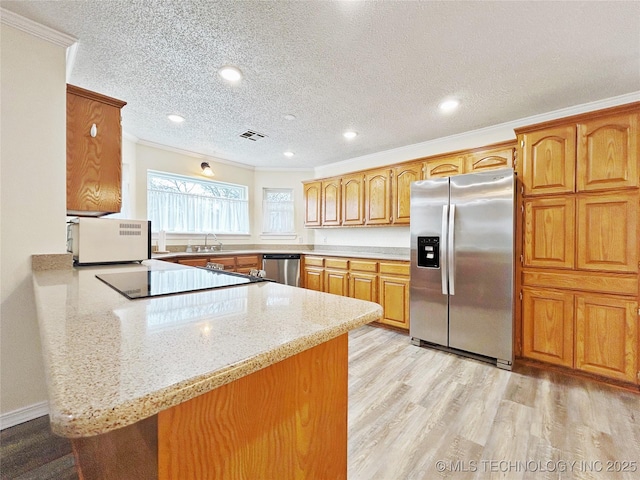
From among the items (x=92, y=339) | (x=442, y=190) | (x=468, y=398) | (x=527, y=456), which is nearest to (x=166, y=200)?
(x=442, y=190)

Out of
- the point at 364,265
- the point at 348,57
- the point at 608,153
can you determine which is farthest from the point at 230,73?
the point at 608,153

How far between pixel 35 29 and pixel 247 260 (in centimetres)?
307

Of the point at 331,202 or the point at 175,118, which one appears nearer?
the point at 175,118

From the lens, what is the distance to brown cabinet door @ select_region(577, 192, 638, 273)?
205cm

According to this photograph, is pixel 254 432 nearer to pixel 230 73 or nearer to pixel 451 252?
pixel 230 73

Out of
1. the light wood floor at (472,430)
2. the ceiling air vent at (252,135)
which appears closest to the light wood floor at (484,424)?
the light wood floor at (472,430)

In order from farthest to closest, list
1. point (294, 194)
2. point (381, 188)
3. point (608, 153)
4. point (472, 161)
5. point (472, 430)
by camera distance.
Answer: point (294, 194) → point (381, 188) → point (472, 161) → point (608, 153) → point (472, 430)

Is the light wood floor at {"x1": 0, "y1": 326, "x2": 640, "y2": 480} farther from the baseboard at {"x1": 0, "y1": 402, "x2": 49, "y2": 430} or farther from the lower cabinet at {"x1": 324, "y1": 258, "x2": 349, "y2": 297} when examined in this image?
the lower cabinet at {"x1": 324, "y1": 258, "x2": 349, "y2": 297}

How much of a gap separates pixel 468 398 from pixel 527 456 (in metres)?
0.53

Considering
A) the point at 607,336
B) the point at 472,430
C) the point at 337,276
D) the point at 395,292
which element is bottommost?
the point at 472,430

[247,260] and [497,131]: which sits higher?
[497,131]

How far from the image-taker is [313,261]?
4297mm

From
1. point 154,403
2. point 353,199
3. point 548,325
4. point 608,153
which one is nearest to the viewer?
point 154,403

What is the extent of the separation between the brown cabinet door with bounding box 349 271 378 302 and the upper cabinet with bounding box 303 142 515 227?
0.75 meters
